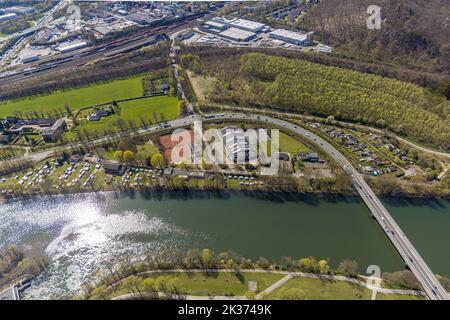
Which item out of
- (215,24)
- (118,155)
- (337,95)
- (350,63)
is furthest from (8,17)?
(337,95)

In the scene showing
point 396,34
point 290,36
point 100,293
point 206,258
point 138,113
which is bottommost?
point 100,293

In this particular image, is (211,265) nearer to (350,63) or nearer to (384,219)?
(384,219)

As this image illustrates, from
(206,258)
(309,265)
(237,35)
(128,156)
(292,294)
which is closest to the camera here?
(292,294)

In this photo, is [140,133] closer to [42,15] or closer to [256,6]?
[256,6]

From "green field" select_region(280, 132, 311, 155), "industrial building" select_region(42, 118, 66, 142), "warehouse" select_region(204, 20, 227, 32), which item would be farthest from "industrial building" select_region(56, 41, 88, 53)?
"green field" select_region(280, 132, 311, 155)

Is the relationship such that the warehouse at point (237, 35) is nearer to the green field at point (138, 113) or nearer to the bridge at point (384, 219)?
the green field at point (138, 113)
